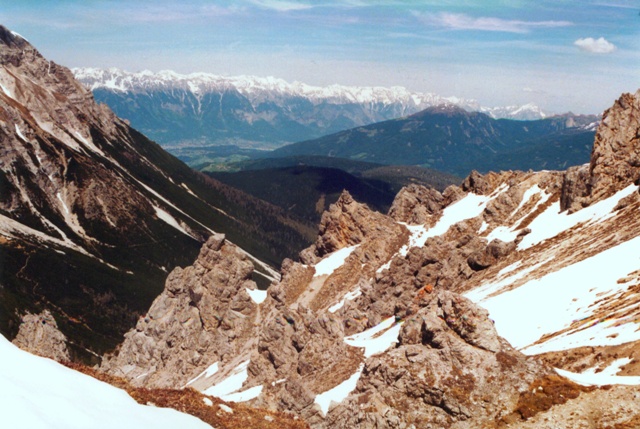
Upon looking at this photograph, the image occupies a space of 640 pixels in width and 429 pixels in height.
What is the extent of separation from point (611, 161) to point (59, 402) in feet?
227

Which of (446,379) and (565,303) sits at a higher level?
(446,379)

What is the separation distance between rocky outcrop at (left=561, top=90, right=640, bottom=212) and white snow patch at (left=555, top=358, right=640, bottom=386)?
45.0 meters

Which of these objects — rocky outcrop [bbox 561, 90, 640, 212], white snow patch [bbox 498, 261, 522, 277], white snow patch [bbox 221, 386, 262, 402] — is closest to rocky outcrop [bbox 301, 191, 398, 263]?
rocky outcrop [bbox 561, 90, 640, 212]

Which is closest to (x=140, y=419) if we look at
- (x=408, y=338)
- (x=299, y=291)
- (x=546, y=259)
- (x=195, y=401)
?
(x=195, y=401)

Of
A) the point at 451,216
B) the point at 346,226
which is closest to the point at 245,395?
the point at 451,216

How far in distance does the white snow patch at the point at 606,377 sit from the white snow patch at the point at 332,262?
77350mm

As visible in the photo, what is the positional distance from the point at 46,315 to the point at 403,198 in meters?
154

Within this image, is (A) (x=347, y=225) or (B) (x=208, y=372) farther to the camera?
(A) (x=347, y=225)

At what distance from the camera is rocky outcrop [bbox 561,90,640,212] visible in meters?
63.8

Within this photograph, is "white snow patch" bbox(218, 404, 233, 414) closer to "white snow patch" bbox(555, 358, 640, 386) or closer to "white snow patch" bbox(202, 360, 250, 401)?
"white snow patch" bbox(555, 358, 640, 386)

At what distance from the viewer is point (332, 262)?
10569cm

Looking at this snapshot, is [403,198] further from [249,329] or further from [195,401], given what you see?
[195,401]

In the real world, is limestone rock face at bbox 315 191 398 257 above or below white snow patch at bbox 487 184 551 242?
below

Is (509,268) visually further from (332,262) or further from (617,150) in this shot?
(332,262)
